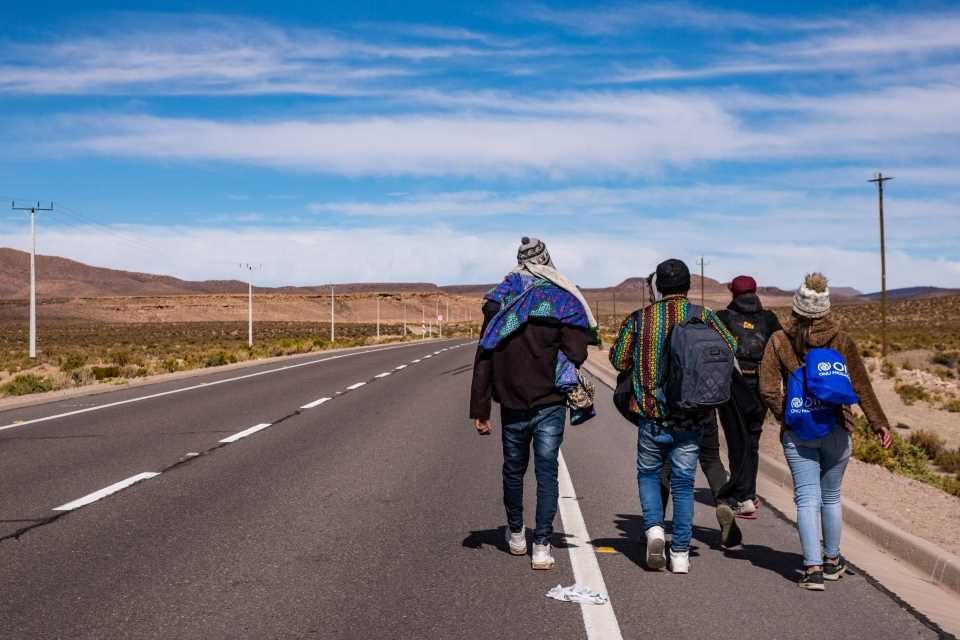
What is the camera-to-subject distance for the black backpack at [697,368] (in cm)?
570

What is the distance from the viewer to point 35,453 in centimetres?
1082

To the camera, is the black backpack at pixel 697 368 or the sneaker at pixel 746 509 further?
the sneaker at pixel 746 509

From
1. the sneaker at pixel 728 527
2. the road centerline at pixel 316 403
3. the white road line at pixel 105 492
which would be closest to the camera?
the sneaker at pixel 728 527

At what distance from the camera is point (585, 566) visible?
19.7 ft

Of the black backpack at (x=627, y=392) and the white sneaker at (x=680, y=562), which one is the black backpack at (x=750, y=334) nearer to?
the black backpack at (x=627, y=392)

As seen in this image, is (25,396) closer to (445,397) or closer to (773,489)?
(445,397)

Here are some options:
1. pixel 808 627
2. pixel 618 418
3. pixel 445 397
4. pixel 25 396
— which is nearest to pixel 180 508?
pixel 808 627

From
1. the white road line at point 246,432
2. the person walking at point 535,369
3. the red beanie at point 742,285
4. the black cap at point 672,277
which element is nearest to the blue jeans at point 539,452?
the person walking at point 535,369

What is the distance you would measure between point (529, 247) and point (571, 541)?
2.07 metres

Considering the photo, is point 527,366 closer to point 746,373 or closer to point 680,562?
point 680,562

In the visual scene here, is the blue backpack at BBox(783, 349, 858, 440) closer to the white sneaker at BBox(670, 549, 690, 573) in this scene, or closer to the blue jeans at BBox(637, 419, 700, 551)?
the blue jeans at BBox(637, 419, 700, 551)

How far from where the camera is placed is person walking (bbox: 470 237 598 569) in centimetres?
588

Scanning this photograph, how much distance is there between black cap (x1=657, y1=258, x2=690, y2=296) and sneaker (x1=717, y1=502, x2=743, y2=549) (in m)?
1.57

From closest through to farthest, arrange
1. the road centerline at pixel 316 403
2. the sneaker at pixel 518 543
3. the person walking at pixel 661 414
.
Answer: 1. the person walking at pixel 661 414
2. the sneaker at pixel 518 543
3. the road centerline at pixel 316 403
